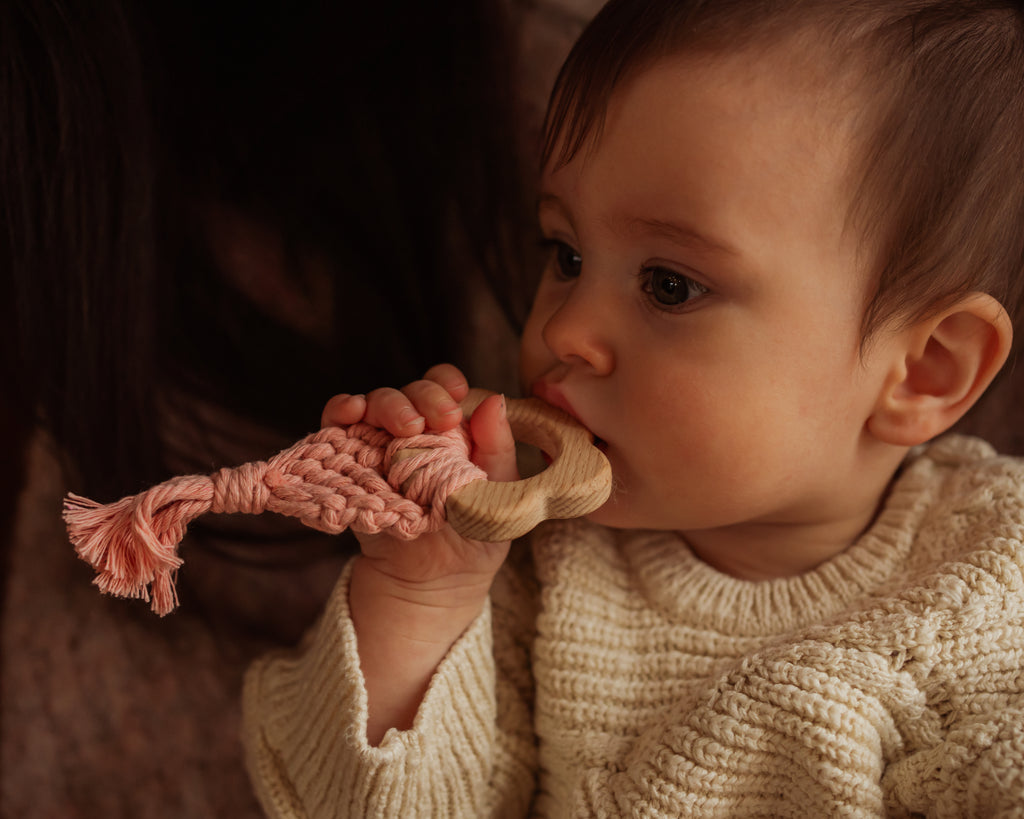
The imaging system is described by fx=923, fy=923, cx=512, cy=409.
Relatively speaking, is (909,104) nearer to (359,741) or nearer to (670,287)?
(670,287)

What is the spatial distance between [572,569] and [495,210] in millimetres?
486

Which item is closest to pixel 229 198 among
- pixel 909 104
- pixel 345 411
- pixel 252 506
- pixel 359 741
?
pixel 345 411

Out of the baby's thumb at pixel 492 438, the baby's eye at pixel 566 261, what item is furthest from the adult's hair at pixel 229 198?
the baby's thumb at pixel 492 438

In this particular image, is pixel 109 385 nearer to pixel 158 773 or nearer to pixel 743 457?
pixel 158 773

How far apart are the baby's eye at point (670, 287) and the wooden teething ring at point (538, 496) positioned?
15 cm

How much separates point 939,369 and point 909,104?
0.87 ft

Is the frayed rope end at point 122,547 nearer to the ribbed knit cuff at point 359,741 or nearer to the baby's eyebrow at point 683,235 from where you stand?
the ribbed knit cuff at point 359,741

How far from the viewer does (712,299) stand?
841 millimetres

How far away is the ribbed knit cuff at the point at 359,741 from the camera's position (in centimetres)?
90

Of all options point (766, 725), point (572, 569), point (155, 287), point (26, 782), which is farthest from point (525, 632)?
point (26, 782)

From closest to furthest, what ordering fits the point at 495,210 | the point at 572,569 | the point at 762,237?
1. the point at 762,237
2. the point at 572,569
3. the point at 495,210

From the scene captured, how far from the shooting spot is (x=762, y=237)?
0.80m

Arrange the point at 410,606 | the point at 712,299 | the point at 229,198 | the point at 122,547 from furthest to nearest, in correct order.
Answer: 1. the point at 229,198
2. the point at 410,606
3. the point at 712,299
4. the point at 122,547

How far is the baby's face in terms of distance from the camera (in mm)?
789
